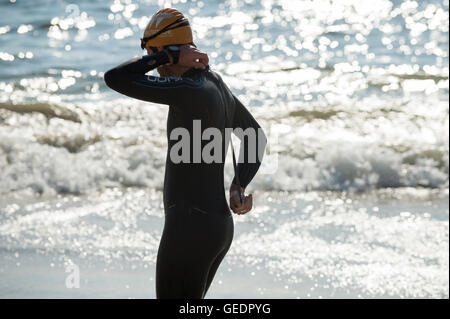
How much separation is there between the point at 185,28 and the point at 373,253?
428cm

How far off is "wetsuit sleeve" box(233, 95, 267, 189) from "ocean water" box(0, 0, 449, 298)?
101 inches

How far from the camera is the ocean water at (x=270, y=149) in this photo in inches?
257

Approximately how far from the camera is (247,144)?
11.6ft

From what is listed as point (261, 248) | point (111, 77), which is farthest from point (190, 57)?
point (261, 248)

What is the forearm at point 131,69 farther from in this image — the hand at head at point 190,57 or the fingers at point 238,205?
the fingers at point 238,205

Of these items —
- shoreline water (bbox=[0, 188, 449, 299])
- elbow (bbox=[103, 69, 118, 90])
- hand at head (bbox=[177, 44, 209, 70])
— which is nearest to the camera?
elbow (bbox=[103, 69, 118, 90])

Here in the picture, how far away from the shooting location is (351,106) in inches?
589

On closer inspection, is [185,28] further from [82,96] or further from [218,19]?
[218,19]

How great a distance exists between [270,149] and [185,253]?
9.01 metres

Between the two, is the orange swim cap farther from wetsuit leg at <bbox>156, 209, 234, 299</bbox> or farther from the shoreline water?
the shoreline water

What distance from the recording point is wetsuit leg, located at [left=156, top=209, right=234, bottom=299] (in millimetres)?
3170

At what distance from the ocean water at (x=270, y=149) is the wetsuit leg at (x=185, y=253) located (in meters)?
2.73

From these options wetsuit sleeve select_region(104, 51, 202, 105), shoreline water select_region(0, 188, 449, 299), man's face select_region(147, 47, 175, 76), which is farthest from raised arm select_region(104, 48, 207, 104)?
shoreline water select_region(0, 188, 449, 299)
